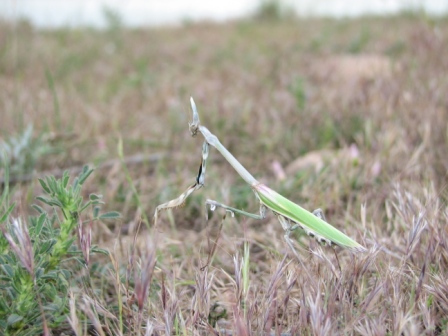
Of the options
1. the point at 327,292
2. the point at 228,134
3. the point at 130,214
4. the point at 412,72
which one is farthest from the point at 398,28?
the point at 327,292

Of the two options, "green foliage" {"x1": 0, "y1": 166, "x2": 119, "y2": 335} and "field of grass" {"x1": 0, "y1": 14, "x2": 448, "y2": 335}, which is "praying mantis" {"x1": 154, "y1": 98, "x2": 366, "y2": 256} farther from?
"green foliage" {"x1": 0, "y1": 166, "x2": 119, "y2": 335}

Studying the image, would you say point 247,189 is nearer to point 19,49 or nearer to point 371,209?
point 371,209

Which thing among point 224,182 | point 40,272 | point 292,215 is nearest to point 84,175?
point 40,272

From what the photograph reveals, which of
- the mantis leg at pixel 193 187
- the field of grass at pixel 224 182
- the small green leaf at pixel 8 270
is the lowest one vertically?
the field of grass at pixel 224 182

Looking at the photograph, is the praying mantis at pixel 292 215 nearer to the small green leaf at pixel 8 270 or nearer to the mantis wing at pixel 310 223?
the mantis wing at pixel 310 223

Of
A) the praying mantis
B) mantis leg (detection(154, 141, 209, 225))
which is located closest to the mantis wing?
the praying mantis

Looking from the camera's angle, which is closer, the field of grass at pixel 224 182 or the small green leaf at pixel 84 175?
the field of grass at pixel 224 182

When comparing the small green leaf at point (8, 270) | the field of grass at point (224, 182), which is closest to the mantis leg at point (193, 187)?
the field of grass at point (224, 182)

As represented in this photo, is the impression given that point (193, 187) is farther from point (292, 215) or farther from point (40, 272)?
point (40, 272)

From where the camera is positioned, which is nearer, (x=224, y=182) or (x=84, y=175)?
(x=84, y=175)
